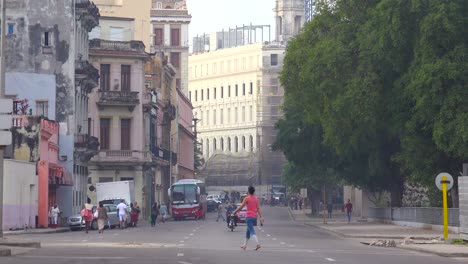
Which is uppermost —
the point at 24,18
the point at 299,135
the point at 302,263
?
the point at 24,18

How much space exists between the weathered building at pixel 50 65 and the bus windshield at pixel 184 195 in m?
19.2

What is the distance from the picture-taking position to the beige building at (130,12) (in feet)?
381

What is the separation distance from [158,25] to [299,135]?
260 feet

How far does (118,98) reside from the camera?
343ft

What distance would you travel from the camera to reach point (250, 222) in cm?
3919

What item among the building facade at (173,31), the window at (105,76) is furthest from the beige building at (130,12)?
the building facade at (173,31)

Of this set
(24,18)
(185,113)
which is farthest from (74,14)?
(185,113)

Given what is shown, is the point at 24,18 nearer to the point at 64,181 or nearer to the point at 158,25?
the point at 64,181

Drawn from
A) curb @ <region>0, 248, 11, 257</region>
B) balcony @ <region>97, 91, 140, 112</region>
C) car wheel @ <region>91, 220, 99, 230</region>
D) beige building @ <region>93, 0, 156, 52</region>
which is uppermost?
beige building @ <region>93, 0, 156, 52</region>

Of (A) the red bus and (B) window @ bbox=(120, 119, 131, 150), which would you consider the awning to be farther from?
(A) the red bus

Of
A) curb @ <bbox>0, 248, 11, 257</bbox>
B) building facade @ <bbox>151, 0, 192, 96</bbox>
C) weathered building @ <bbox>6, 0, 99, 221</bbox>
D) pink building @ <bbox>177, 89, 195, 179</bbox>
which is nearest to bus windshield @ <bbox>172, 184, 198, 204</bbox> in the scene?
weathered building @ <bbox>6, 0, 99, 221</bbox>

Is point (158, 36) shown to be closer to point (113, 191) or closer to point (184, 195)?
point (184, 195)

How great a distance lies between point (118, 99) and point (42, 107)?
64.3ft

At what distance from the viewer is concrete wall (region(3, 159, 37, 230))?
6469 cm
